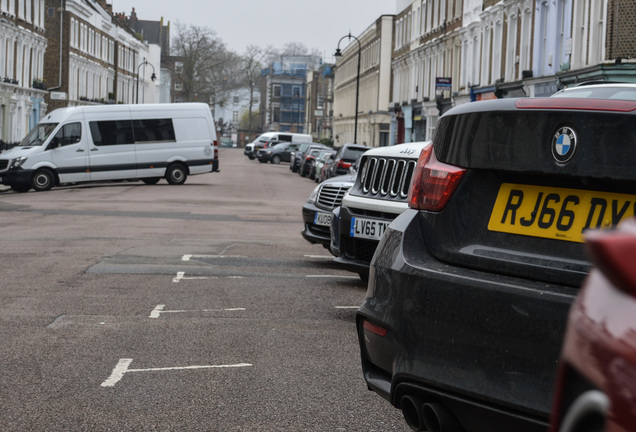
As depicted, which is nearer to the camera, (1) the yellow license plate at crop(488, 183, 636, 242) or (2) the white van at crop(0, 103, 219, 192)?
(1) the yellow license plate at crop(488, 183, 636, 242)

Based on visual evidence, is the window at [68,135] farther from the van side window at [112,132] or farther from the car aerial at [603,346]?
the car aerial at [603,346]

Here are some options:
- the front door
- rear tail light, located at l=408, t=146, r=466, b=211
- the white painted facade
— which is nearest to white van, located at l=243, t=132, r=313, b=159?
the white painted facade

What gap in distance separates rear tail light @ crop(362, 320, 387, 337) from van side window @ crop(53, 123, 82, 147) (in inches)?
1128

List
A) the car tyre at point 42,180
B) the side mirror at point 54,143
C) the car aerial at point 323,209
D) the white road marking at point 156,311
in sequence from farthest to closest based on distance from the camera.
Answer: the side mirror at point 54,143, the car tyre at point 42,180, the car aerial at point 323,209, the white road marking at point 156,311

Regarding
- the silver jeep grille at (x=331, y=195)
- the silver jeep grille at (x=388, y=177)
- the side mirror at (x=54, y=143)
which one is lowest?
the silver jeep grille at (x=331, y=195)

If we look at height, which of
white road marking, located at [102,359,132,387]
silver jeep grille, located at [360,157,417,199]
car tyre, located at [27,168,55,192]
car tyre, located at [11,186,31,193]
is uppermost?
silver jeep grille, located at [360,157,417,199]

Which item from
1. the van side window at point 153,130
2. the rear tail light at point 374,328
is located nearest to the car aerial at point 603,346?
the rear tail light at point 374,328

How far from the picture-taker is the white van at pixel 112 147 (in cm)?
3075

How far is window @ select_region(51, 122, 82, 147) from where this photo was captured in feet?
103

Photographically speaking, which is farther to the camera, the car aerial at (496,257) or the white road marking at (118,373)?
the white road marking at (118,373)

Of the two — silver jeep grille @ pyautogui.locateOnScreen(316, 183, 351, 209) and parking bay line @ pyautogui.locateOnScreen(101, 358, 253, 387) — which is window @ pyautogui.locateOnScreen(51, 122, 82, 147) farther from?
parking bay line @ pyautogui.locateOnScreen(101, 358, 253, 387)

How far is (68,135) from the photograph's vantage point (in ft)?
103

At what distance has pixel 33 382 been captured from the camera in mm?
5520

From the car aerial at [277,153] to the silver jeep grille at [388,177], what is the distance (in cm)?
6501
